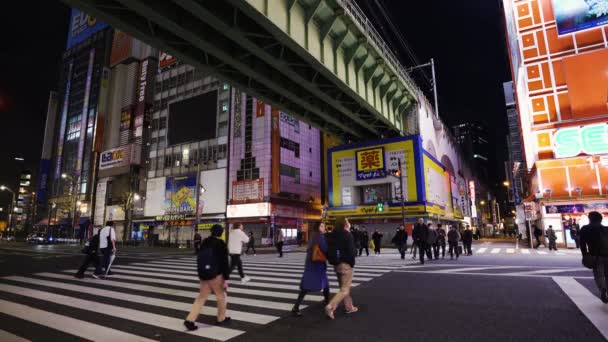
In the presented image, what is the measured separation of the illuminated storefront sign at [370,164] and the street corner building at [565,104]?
43.5ft

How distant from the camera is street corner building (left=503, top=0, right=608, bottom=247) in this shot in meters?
25.0

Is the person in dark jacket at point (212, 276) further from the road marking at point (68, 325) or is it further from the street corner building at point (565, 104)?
the street corner building at point (565, 104)

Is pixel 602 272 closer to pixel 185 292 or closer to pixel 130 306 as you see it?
pixel 185 292

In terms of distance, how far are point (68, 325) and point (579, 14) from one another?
38.9m

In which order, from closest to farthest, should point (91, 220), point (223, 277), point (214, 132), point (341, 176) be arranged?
point (223, 277) < point (341, 176) < point (214, 132) < point (91, 220)

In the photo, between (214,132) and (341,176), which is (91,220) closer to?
(214,132)

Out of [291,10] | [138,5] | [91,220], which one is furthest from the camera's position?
[91,220]

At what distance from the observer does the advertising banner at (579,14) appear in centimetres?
2755

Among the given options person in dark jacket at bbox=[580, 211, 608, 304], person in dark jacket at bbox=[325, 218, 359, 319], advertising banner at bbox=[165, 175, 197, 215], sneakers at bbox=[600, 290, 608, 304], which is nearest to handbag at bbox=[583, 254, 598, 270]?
person in dark jacket at bbox=[580, 211, 608, 304]

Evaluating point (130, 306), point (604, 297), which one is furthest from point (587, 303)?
point (130, 306)

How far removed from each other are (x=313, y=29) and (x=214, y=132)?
1314 inches

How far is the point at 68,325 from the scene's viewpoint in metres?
5.09

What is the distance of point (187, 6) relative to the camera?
1198 centimetres

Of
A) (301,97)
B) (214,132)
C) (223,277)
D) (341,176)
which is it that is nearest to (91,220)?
(214,132)
